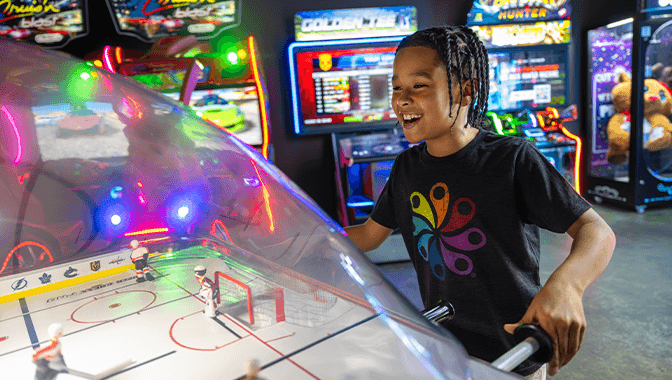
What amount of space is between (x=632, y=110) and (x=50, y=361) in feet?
15.7

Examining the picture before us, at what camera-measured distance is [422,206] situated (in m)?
0.99

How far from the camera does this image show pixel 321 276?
64cm

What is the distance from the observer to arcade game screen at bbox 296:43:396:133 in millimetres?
3600

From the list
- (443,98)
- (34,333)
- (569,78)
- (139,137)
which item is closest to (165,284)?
(34,333)

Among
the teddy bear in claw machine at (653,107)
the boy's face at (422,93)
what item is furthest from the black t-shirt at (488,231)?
the teddy bear in claw machine at (653,107)

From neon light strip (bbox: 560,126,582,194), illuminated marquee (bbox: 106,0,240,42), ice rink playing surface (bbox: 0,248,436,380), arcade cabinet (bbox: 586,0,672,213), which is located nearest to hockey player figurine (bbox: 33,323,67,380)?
ice rink playing surface (bbox: 0,248,436,380)

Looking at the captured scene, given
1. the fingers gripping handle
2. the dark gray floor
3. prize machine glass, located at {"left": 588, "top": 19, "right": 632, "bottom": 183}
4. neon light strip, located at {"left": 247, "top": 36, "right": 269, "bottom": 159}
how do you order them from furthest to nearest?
prize machine glass, located at {"left": 588, "top": 19, "right": 632, "bottom": 183}
neon light strip, located at {"left": 247, "top": 36, "right": 269, "bottom": 159}
the dark gray floor
the fingers gripping handle

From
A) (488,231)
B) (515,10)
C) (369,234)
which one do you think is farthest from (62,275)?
(515,10)

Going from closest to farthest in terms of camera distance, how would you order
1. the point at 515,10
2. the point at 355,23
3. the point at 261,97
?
the point at 261,97
the point at 355,23
the point at 515,10

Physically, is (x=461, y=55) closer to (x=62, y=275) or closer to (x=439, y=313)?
(x=439, y=313)

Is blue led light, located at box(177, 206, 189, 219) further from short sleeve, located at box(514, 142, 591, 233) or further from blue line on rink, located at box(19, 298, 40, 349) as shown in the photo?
short sleeve, located at box(514, 142, 591, 233)

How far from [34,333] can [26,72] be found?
532 mm

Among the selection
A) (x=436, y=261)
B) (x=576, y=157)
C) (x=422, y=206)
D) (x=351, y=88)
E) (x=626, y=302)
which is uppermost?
(x=351, y=88)

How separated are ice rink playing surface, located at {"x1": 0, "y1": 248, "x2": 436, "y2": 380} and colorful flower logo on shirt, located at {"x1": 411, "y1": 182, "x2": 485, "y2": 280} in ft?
1.35
